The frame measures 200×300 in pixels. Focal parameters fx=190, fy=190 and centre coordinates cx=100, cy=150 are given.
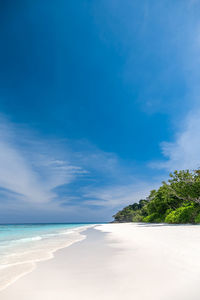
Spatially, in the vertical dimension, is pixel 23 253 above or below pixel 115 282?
below

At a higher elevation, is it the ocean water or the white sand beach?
the white sand beach

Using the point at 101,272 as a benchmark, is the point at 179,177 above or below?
above

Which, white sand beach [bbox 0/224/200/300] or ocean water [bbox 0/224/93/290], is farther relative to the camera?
ocean water [bbox 0/224/93/290]

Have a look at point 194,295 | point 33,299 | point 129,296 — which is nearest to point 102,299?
point 129,296

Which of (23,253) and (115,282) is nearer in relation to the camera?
(115,282)

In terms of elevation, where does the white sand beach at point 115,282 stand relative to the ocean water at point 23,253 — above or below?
above

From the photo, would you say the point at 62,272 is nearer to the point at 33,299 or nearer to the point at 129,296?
the point at 33,299

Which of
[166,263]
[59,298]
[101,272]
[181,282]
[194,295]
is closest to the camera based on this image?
[194,295]

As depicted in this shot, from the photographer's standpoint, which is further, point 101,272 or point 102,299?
point 101,272

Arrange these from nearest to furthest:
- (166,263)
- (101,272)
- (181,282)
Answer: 1. (181,282)
2. (101,272)
3. (166,263)

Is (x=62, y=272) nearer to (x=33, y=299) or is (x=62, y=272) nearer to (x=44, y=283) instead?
(x=44, y=283)

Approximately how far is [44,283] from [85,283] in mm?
729

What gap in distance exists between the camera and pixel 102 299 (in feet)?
8.14

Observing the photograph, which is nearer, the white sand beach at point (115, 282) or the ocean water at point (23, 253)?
the white sand beach at point (115, 282)
